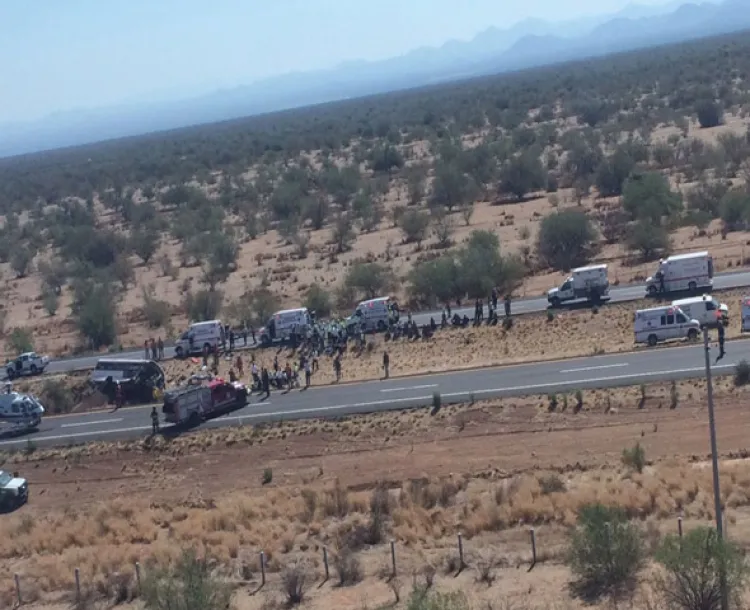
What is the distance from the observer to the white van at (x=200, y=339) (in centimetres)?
5453

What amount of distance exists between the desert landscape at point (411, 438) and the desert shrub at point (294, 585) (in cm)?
6

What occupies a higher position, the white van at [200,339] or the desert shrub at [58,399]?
the white van at [200,339]

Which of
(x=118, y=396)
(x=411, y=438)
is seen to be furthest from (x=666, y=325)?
(x=118, y=396)

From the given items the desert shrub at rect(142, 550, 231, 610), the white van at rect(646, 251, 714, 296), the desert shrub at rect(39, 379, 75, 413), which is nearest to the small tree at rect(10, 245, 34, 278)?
the desert shrub at rect(39, 379, 75, 413)

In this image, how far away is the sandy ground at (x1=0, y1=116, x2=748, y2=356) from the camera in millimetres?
62125

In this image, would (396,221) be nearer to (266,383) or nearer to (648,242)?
(648,242)

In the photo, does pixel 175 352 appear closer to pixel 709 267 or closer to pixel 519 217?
pixel 709 267

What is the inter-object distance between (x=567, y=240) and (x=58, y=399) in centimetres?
3043

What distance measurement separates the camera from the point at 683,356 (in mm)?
41312

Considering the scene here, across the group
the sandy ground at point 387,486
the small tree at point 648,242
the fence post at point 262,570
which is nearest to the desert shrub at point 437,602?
the sandy ground at point 387,486

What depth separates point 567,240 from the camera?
65.1 meters

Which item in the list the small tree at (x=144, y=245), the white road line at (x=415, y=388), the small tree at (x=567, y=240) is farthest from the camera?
the small tree at (x=144, y=245)

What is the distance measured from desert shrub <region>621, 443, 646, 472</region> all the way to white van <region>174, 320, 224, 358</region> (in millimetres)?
27854

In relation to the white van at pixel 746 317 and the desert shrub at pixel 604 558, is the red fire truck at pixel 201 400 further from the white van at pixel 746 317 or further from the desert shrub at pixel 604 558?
the desert shrub at pixel 604 558
